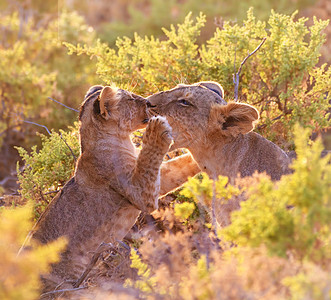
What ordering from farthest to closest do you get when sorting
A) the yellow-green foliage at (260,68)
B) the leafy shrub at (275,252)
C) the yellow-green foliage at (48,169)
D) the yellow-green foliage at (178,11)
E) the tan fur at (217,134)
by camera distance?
the yellow-green foliage at (178,11) < the yellow-green foliage at (260,68) < the yellow-green foliage at (48,169) < the tan fur at (217,134) < the leafy shrub at (275,252)

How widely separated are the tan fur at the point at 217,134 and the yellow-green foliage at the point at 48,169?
1.52 metres

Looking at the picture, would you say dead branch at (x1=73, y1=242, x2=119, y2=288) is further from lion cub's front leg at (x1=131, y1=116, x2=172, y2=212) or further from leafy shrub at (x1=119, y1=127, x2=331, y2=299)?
leafy shrub at (x1=119, y1=127, x2=331, y2=299)

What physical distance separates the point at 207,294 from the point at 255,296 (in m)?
0.30

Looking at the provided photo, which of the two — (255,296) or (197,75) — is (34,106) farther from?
(255,296)

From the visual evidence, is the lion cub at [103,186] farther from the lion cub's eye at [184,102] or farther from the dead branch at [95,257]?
the lion cub's eye at [184,102]

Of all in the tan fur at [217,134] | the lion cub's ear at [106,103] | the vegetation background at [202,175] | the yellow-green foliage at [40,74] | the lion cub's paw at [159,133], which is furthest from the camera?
the yellow-green foliage at [40,74]

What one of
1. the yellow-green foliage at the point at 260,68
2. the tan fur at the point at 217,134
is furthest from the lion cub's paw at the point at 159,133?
the yellow-green foliage at the point at 260,68

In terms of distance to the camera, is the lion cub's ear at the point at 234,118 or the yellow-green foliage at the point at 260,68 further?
the yellow-green foliage at the point at 260,68

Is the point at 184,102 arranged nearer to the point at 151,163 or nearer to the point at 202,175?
the point at 151,163

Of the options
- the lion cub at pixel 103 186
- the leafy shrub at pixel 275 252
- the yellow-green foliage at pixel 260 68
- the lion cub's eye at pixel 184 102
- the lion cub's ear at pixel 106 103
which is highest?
the yellow-green foliage at pixel 260 68

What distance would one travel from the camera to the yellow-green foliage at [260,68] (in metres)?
6.84

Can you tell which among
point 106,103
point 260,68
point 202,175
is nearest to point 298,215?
point 106,103

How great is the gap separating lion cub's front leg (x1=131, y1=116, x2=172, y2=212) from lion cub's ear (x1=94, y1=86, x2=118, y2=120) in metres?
0.61

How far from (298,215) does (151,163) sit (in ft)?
7.29
